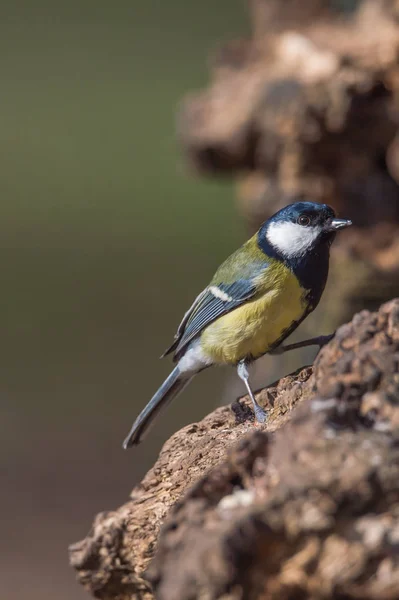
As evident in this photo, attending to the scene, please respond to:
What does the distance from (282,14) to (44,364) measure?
3708 mm

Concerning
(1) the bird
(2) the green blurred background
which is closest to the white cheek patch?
(1) the bird

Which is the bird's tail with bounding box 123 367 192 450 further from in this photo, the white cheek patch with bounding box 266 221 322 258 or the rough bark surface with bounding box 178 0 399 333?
the rough bark surface with bounding box 178 0 399 333

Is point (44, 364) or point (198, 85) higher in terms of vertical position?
point (198, 85)

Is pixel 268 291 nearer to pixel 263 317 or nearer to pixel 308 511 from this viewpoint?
pixel 263 317

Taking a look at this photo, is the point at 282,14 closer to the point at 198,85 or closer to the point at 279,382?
the point at 279,382

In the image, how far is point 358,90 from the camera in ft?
12.3

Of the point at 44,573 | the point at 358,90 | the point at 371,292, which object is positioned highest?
the point at 358,90

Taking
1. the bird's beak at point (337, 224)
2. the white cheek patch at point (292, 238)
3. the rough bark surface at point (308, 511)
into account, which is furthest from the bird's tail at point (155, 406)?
the rough bark surface at point (308, 511)

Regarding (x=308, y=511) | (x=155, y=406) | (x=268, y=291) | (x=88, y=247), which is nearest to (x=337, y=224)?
(x=268, y=291)

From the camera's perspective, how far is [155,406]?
288 centimetres

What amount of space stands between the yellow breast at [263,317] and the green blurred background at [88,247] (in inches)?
77.9

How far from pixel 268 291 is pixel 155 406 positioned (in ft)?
1.82

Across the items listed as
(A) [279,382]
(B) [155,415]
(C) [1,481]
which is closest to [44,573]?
(C) [1,481]

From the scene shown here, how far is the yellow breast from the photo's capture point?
262 cm
